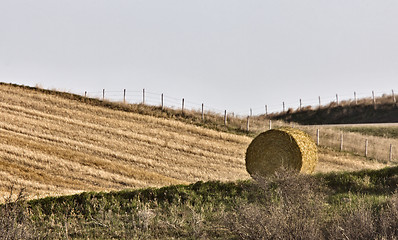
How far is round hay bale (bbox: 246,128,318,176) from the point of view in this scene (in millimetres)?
19656

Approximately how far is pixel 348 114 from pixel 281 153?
29.9m

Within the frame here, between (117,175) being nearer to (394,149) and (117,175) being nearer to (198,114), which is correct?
(198,114)

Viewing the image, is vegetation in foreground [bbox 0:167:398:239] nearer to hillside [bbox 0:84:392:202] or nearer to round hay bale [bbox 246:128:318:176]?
round hay bale [bbox 246:128:318:176]

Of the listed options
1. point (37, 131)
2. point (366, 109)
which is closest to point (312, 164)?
point (37, 131)

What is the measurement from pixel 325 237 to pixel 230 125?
82.7 feet

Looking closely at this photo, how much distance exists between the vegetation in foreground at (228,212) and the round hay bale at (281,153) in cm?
126

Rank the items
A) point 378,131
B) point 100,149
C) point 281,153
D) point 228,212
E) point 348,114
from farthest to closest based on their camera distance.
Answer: point 348,114 → point 378,131 → point 100,149 → point 281,153 → point 228,212

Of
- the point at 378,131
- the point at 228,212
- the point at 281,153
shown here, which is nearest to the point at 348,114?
the point at 378,131

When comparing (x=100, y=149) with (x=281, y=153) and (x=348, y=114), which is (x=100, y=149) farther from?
(x=348, y=114)

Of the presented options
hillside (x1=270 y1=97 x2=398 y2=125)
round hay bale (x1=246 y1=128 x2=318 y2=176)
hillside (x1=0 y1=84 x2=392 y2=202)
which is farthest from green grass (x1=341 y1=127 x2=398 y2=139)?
round hay bale (x1=246 y1=128 x2=318 y2=176)

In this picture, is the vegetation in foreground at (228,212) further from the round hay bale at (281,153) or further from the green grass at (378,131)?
the green grass at (378,131)

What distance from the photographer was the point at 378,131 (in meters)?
41.7

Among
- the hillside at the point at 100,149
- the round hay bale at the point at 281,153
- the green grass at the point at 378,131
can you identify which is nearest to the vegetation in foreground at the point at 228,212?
the round hay bale at the point at 281,153

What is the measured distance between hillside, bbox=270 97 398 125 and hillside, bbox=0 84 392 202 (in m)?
13.9
